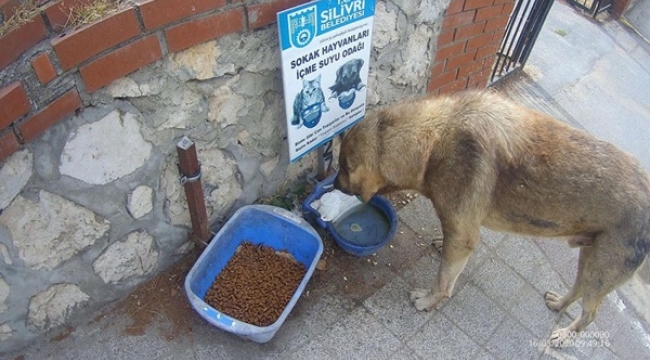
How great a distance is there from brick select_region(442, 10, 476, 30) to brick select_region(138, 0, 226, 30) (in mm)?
1913

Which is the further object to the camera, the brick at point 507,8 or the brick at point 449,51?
the brick at point 507,8

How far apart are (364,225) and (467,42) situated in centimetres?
173

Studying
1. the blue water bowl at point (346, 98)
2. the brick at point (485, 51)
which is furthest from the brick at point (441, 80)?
the blue water bowl at point (346, 98)

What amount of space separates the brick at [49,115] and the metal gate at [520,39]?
424cm

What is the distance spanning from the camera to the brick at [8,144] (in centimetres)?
176

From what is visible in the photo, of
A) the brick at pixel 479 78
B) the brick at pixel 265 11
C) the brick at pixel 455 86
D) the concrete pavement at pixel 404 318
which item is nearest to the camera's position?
the brick at pixel 265 11

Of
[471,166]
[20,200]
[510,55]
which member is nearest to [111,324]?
[20,200]

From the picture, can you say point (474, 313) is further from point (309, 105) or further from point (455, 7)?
point (455, 7)

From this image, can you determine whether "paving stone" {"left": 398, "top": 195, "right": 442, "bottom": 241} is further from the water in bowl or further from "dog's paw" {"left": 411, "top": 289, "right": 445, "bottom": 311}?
"dog's paw" {"left": 411, "top": 289, "right": 445, "bottom": 311}

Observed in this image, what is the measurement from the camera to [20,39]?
1.67 meters

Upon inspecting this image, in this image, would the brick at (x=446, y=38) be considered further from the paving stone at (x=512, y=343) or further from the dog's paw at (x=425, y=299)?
the paving stone at (x=512, y=343)

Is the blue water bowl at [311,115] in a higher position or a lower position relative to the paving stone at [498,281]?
higher

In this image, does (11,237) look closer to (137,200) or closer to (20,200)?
(20,200)

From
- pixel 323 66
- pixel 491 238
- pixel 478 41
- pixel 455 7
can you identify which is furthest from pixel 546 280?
pixel 323 66
